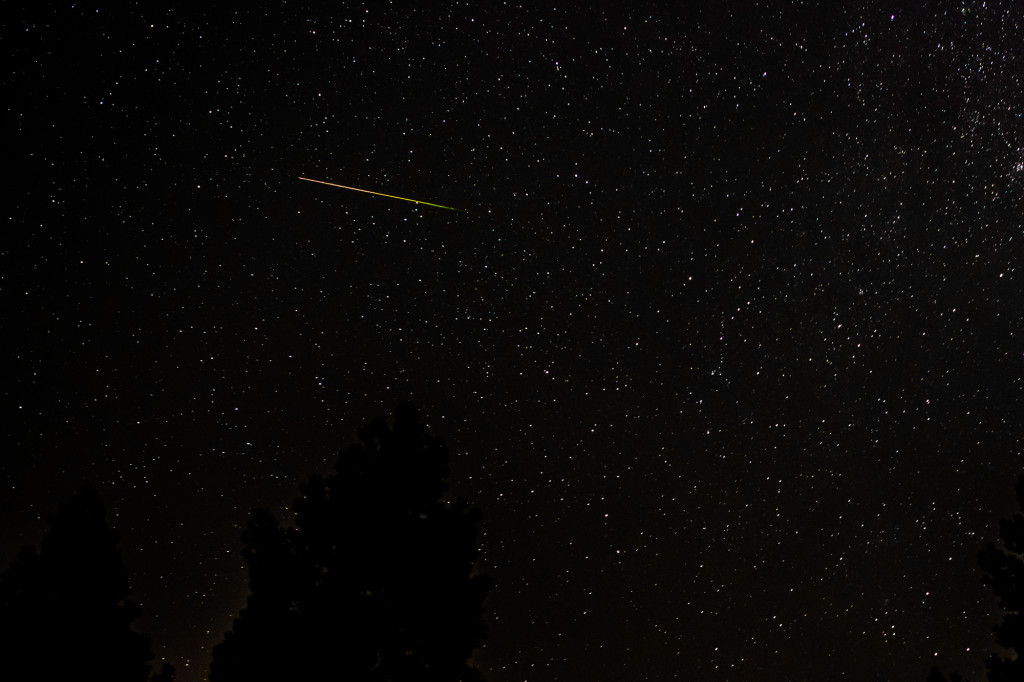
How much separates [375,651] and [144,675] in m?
3.23

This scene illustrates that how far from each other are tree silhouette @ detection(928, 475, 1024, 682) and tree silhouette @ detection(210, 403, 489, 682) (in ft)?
18.6

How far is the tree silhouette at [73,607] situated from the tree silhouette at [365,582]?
2165 mm

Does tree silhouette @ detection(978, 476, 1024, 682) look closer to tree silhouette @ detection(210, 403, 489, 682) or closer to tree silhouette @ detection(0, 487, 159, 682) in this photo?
tree silhouette @ detection(210, 403, 489, 682)

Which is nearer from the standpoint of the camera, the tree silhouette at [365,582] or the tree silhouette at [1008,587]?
the tree silhouette at [365,582]

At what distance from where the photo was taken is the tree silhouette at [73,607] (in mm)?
6430

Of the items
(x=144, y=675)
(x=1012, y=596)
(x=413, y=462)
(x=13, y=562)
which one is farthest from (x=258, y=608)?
(x=1012, y=596)

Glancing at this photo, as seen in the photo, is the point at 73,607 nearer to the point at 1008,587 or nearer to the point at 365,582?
the point at 365,582

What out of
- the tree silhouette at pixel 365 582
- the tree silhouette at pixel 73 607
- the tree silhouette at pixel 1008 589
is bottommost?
the tree silhouette at pixel 73 607

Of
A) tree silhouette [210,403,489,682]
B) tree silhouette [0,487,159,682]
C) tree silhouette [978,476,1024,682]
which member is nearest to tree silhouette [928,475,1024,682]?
tree silhouette [978,476,1024,682]

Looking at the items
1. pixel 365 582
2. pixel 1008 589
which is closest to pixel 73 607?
pixel 365 582

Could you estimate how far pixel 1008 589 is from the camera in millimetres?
7754

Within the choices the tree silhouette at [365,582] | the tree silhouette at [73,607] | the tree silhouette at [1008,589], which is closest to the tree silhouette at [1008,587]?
the tree silhouette at [1008,589]

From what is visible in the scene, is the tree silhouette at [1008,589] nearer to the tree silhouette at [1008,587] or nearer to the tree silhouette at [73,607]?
the tree silhouette at [1008,587]

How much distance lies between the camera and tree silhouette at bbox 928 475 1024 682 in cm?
728
